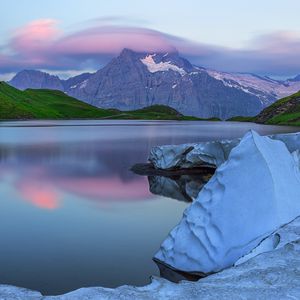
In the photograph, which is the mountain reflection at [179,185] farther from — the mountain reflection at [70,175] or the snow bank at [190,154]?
the snow bank at [190,154]

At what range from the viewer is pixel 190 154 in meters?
39.6

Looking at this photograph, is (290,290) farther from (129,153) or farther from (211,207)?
(129,153)

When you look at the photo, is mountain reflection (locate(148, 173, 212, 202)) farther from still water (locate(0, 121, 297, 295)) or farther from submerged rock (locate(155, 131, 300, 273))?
submerged rock (locate(155, 131, 300, 273))

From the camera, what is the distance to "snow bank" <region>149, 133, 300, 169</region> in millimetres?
36719

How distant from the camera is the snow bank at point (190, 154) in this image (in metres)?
36.7

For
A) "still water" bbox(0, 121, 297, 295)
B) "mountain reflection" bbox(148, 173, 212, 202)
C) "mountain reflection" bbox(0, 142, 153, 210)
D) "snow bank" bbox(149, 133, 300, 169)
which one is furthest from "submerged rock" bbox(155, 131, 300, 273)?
"snow bank" bbox(149, 133, 300, 169)

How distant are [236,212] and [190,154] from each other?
2411cm

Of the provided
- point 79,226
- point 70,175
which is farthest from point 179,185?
point 79,226

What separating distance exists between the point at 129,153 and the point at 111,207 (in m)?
35.5

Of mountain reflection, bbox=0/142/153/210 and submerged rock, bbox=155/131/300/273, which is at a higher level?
submerged rock, bbox=155/131/300/273

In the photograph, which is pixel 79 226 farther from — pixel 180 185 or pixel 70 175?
pixel 70 175

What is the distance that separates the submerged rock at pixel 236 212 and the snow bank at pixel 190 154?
17718 millimetres

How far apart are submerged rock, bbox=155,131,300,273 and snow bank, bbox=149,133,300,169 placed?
58.1 feet

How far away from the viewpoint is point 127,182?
37.7 meters
